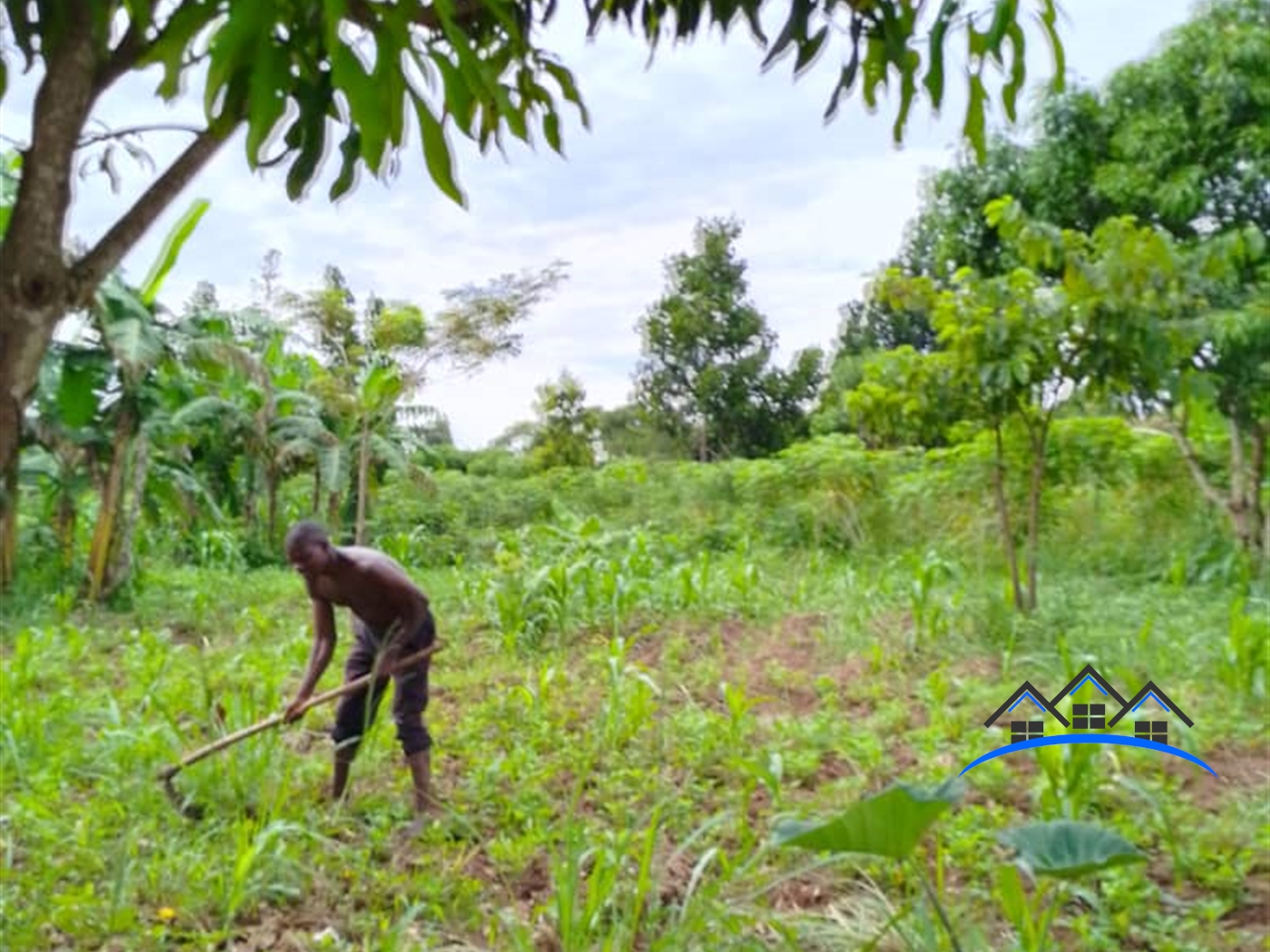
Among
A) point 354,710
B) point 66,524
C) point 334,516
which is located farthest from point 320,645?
point 334,516

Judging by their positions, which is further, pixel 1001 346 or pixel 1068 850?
pixel 1001 346

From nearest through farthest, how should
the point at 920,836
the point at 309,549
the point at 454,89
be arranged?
the point at 454,89, the point at 920,836, the point at 309,549

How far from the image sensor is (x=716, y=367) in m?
17.7

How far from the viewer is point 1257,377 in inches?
271

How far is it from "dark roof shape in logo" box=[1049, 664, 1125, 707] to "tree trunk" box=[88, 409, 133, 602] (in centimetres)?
559

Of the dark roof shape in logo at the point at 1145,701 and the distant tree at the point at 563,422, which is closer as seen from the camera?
the dark roof shape in logo at the point at 1145,701

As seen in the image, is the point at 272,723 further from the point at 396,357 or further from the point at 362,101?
the point at 396,357

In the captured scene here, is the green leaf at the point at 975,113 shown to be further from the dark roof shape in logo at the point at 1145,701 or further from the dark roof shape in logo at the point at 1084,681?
the dark roof shape in logo at the point at 1084,681

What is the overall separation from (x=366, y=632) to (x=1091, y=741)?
2.42 m

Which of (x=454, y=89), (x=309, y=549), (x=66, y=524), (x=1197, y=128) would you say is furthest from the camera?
(x=1197, y=128)

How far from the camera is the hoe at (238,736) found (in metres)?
3.62

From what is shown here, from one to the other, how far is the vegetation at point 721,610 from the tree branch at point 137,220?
1.8 inches

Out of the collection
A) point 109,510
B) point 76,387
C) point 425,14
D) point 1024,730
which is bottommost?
point 1024,730

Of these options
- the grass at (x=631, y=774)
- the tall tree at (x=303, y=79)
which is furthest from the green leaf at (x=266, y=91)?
the grass at (x=631, y=774)
